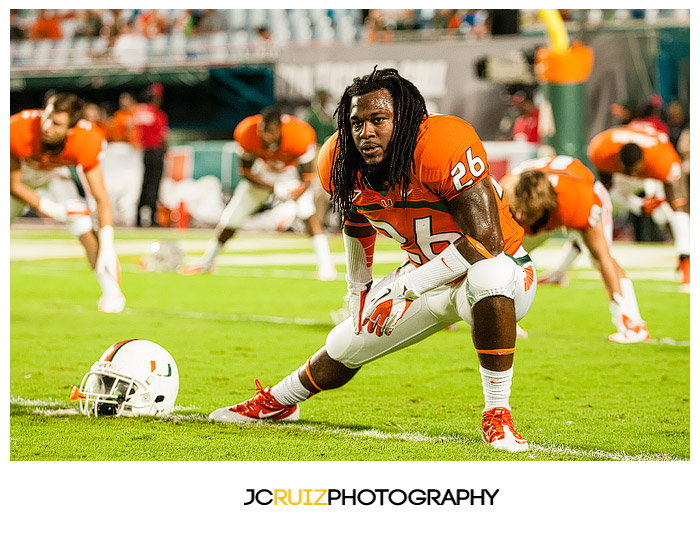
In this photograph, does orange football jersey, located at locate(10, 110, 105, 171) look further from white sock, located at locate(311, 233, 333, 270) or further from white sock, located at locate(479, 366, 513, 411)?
white sock, located at locate(479, 366, 513, 411)

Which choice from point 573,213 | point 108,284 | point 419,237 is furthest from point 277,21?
point 419,237

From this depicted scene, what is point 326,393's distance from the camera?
4.17 m

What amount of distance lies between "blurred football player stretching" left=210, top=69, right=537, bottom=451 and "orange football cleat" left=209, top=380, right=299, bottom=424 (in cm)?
11

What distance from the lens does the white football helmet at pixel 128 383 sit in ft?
11.6

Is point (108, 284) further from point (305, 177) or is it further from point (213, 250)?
point (305, 177)

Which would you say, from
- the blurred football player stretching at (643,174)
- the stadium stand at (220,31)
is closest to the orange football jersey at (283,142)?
the blurred football player stretching at (643,174)

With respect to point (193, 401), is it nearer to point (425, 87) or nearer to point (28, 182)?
point (28, 182)

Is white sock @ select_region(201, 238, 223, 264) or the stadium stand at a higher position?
the stadium stand

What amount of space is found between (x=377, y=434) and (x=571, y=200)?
2136mm

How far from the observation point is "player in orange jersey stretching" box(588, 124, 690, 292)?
7.08 m

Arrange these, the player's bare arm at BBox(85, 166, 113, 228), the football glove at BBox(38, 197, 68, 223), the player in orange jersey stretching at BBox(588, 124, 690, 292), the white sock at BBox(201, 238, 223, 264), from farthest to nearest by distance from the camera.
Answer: the white sock at BBox(201, 238, 223, 264)
the player in orange jersey stretching at BBox(588, 124, 690, 292)
the player's bare arm at BBox(85, 166, 113, 228)
the football glove at BBox(38, 197, 68, 223)

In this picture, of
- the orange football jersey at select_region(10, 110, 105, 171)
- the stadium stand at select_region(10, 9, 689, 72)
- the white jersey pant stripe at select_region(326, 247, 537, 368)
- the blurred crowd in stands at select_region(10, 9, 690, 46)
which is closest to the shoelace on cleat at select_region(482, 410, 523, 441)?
the white jersey pant stripe at select_region(326, 247, 537, 368)

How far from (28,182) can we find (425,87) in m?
8.57
